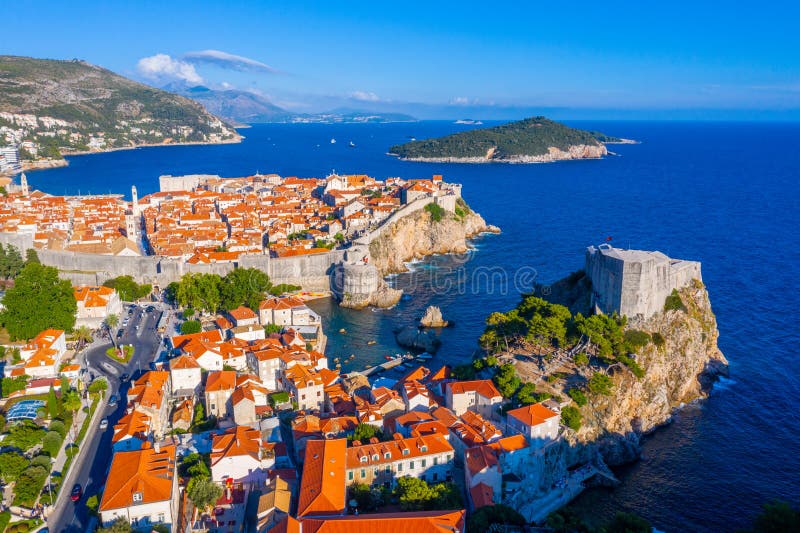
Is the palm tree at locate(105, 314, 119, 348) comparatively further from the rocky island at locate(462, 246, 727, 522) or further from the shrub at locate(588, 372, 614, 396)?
the shrub at locate(588, 372, 614, 396)

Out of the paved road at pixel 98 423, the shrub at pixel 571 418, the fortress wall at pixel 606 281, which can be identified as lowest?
the paved road at pixel 98 423

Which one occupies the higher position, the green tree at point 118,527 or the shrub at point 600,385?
the shrub at point 600,385

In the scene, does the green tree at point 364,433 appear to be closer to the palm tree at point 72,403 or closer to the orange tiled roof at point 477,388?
the orange tiled roof at point 477,388

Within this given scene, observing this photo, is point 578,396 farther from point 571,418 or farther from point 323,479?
point 323,479

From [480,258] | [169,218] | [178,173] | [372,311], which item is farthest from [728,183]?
[178,173]

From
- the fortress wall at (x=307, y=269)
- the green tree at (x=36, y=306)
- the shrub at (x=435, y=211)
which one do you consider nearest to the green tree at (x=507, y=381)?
the fortress wall at (x=307, y=269)
